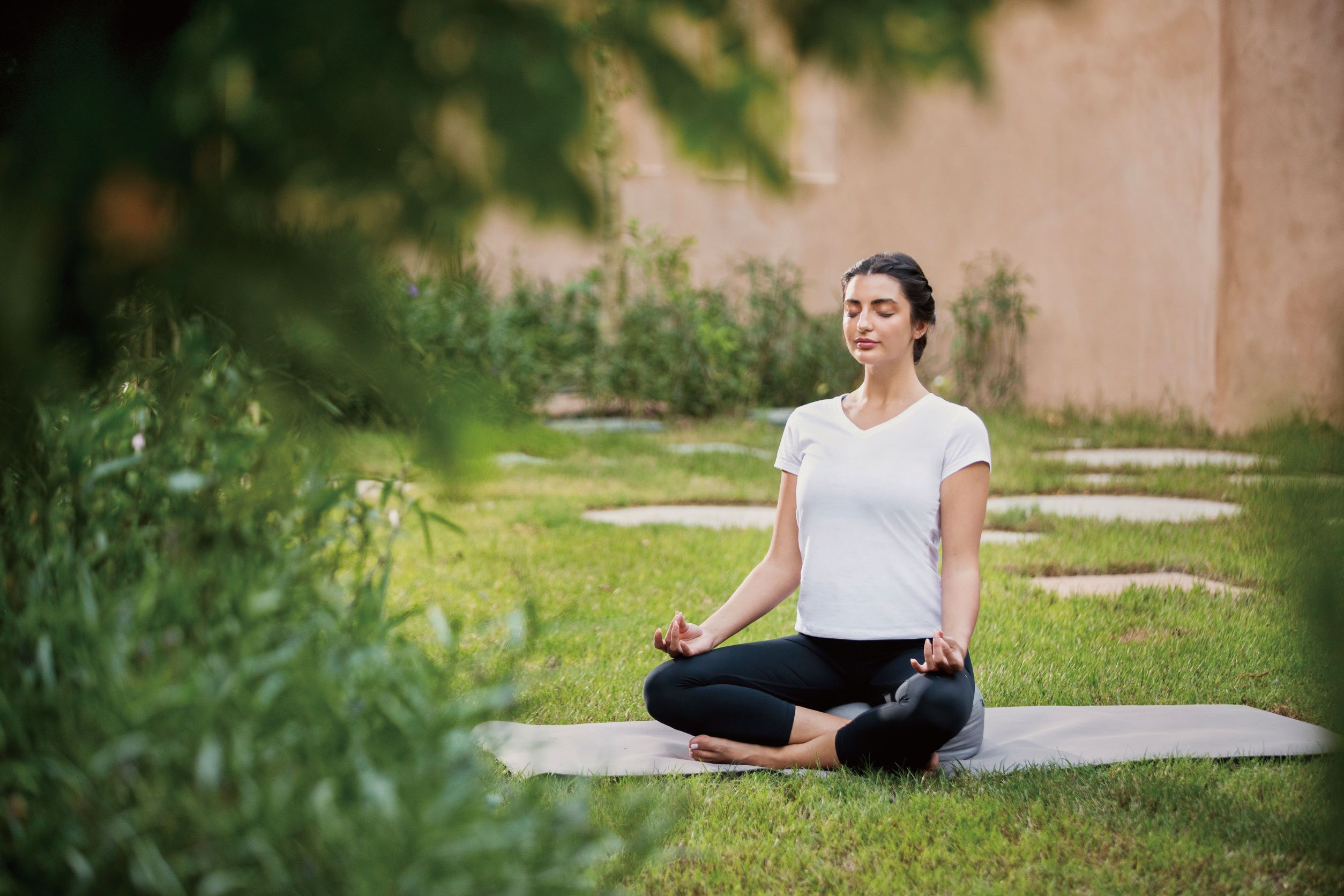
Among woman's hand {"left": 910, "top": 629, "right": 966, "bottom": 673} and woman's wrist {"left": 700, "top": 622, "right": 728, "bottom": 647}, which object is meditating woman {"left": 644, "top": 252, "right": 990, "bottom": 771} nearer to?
woman's wrist {"left": 700, "top": 622, "right": 728, "bottom": 647}

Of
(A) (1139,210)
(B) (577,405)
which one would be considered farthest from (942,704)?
(B) (577,405)

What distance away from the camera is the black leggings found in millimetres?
2639

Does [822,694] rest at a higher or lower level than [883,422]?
lower

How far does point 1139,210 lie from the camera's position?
26.2 feet

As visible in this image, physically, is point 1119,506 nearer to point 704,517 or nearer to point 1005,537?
point 1005,537

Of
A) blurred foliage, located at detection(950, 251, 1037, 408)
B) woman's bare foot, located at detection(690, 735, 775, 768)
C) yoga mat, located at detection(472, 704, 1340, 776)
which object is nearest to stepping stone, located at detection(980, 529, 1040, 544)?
yoga mat, located at detection(472, 704, 1340, 776)

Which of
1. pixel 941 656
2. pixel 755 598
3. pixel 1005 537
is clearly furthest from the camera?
pixel 1005 537

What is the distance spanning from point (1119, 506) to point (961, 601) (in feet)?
10.4

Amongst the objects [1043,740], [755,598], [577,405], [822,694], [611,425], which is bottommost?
[1043,740]

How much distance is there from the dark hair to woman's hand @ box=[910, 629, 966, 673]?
719 mm

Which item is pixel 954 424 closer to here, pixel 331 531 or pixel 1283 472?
pixel 331 531

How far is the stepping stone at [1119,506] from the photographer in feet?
17.4

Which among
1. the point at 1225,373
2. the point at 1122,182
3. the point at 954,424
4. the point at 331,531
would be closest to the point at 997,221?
the point at 1122,182

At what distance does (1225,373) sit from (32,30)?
745 cm
